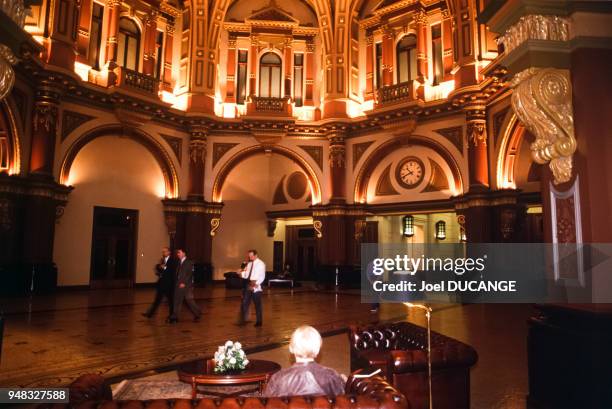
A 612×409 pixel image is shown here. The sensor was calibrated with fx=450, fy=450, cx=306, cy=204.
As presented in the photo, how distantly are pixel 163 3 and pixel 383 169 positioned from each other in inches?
387

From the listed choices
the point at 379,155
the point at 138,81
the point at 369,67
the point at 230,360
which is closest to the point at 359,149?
the point at 379,155

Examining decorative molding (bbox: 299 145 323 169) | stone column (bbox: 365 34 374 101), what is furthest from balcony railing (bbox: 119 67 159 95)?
stone column (bbox: 365 34 374 101)

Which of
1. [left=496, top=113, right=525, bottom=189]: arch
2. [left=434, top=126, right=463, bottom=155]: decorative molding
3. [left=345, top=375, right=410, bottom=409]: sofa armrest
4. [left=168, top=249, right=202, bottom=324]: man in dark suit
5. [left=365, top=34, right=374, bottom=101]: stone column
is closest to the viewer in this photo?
[left=345, top=375, right=410, bottom=409]: sofa armrest

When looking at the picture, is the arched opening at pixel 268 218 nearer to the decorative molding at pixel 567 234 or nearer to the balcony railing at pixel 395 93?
the balcony railing at pixel 395 93

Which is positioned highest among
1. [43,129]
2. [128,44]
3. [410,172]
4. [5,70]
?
[128,44]

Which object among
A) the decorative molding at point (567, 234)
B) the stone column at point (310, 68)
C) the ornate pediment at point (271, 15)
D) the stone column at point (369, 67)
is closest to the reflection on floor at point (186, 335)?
the decorative molding at point (567, 234)

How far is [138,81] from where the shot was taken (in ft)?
47.4

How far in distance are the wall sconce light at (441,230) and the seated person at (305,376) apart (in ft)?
50.2

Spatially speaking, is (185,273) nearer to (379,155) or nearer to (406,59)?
(379,155)

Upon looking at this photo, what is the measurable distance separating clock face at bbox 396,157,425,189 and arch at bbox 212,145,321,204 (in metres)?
2.97

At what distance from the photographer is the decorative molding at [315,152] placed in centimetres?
1661

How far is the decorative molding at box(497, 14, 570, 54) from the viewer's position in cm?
368

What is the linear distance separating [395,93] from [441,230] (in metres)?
5.64

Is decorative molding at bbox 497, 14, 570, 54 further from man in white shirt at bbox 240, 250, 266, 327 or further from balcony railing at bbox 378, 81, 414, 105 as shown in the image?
balcony railing at bbox 378, 81, 414, 105
